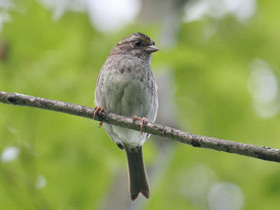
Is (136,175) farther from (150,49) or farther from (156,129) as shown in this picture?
(156,129)

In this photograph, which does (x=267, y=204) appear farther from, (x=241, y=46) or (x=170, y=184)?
(x=241, y=46)

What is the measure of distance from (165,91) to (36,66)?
94.0 inches

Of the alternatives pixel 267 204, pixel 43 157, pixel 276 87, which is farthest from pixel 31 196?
pixel 276 87

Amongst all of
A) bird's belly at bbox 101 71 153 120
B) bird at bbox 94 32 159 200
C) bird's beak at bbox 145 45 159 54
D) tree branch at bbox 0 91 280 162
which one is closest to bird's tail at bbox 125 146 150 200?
bird at bbox 94 32 159 200

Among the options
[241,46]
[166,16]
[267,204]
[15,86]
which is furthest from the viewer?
[166,16]

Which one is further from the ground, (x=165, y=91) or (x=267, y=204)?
(x=165, y=91)

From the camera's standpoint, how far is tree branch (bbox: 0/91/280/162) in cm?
309

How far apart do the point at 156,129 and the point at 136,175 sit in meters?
2.08

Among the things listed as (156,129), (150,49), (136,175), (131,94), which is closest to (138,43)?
(150,49)

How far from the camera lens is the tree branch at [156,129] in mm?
3094

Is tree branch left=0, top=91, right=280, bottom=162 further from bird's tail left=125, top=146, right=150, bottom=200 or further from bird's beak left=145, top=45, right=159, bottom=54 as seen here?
bird's beak left=145, top=45, right=159, bottom=54

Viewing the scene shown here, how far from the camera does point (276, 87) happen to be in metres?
6.65

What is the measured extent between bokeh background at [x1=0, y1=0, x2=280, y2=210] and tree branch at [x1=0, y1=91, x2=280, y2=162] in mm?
356

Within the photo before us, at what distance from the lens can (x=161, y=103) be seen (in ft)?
19.7
